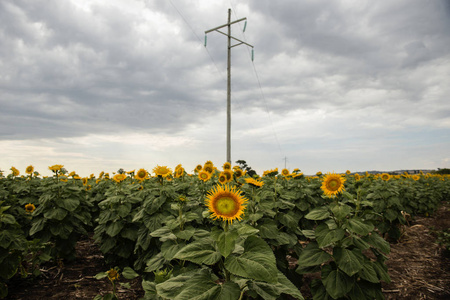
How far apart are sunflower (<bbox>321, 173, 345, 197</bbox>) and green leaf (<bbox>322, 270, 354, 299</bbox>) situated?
0.89 metres

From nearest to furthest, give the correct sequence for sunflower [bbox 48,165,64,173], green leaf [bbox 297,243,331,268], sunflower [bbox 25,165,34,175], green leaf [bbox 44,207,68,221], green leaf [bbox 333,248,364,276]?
green leaf [bbox 333,248,364,276], green leaf [bbox 297,243,331,268], green leaf [bbox 44,207,68,221], sunflower [bbox 48,165,64,173], sunflower [bbox 25,165,34,175]

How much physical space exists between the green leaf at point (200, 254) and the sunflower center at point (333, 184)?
2.22 m

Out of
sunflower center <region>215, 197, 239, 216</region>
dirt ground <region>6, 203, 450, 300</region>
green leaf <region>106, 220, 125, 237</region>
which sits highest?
sunflower center <region>215, 197, 239, 216</region>

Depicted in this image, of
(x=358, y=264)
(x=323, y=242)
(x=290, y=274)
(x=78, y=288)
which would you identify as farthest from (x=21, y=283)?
(x=358, y=264)

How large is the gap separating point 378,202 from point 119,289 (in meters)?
5.71

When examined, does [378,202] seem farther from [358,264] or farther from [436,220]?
[436,220]

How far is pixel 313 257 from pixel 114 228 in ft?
10.6

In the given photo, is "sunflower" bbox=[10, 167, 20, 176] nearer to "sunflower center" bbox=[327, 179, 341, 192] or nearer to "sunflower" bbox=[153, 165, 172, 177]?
"sunflower" bbox=[153, 165, 172, 177]

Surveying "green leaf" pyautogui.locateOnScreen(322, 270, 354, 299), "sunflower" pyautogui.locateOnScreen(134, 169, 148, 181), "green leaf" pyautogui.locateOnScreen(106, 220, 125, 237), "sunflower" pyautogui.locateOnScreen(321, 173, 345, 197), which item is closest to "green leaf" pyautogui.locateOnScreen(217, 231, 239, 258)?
"green leaf" pyautogui.locateOnScreen(322, 270, 354, 299)

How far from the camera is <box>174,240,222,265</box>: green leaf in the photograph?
1557mm

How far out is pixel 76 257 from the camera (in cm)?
560

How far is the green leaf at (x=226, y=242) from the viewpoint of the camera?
1.49 metres

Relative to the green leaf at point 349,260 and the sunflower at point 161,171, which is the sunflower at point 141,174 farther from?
the green leaf at point 349,260

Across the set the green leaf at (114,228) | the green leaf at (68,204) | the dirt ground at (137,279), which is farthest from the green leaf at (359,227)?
the green leaf at (68,204)
